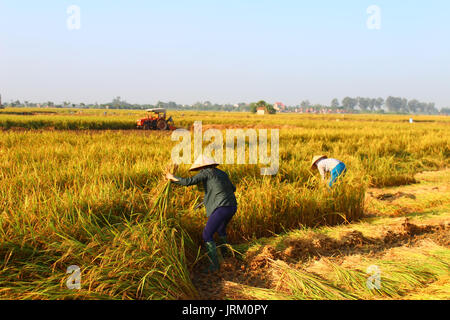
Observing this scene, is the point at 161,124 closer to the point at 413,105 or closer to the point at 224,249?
the point at 224,249

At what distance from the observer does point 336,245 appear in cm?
327

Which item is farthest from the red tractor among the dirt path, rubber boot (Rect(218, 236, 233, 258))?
rubber boot (Rect(218, 236, 233, 258))

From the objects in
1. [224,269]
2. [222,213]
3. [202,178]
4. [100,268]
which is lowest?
[224,269]

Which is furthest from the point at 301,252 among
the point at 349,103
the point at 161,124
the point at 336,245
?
the point at 349,103

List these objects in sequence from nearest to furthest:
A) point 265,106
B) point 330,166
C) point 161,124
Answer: point 330,166 → point 161,124 → point 265,106

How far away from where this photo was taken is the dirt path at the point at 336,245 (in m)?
2.58

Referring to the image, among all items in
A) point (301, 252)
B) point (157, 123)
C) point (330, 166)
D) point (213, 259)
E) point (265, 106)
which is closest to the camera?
point (213, 259)

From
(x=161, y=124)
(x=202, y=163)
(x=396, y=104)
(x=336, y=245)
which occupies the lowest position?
(x=336, y=245)

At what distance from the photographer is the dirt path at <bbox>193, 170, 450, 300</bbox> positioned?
2580 mm

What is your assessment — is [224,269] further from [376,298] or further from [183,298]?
[376,298]

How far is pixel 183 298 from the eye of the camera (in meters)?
2.25
